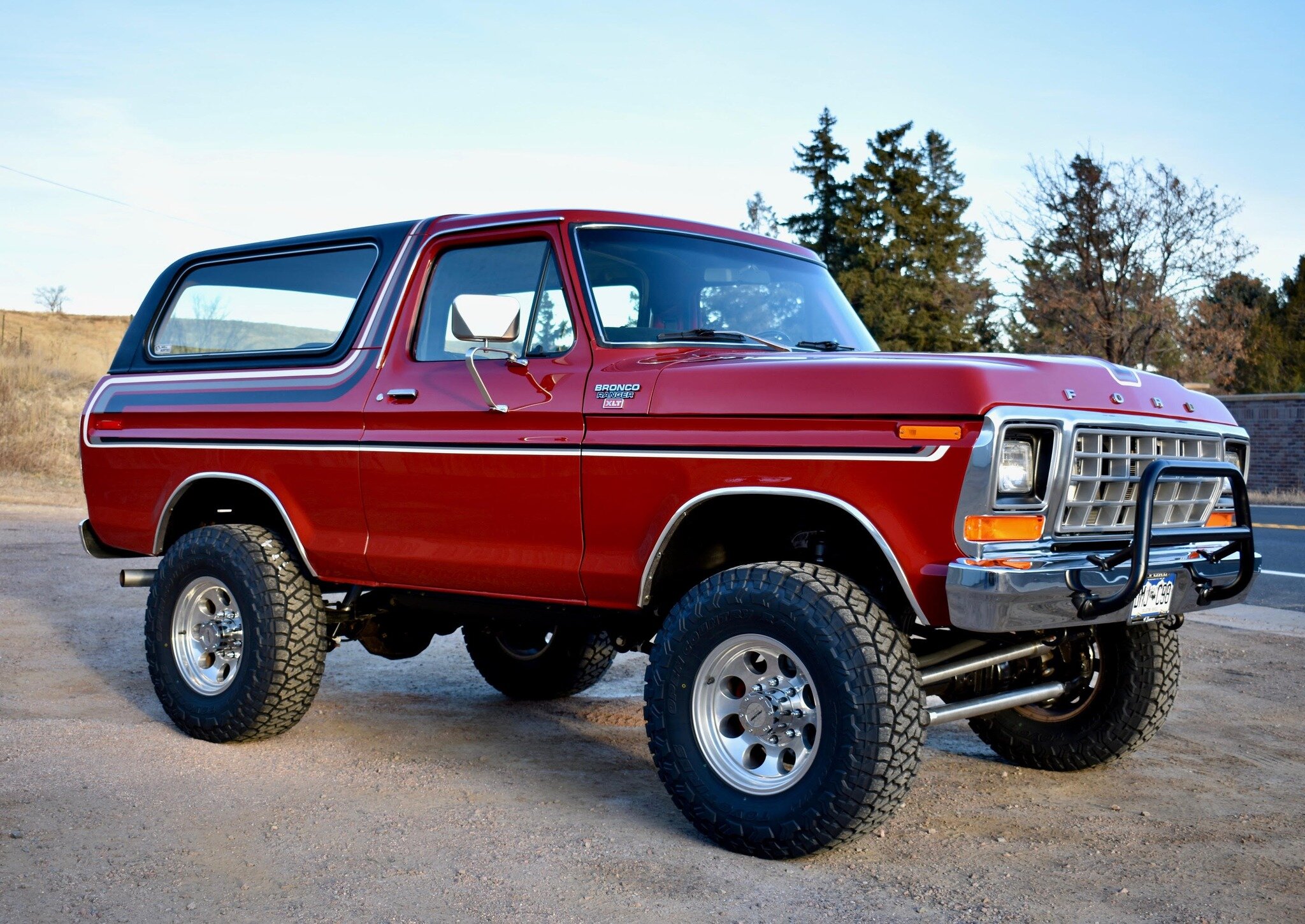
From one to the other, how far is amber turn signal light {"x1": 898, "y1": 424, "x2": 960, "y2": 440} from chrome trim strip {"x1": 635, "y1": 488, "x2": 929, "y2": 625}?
28 cm

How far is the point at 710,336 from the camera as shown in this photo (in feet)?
15.8

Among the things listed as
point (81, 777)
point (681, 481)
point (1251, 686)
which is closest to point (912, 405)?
point (681, 481)

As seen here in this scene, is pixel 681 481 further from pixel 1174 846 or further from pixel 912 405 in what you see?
pixel 1174 846

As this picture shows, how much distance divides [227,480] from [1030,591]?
383 centimetres

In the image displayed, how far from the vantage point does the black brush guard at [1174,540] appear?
12.6 ft

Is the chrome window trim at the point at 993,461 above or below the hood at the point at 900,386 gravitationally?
below

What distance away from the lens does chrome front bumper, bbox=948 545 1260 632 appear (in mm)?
3699

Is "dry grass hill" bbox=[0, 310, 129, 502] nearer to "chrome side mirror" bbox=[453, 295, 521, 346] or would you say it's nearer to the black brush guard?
"chrome side mirror" bbox=[453, 295, 521, 346]

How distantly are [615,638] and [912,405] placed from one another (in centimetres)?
186

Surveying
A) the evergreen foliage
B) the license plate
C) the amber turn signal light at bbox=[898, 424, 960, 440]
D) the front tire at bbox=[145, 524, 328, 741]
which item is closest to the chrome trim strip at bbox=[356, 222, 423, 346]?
the front tire at bbox=[145, 524, 328, 741]

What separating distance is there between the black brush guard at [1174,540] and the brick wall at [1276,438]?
2298 centimetres

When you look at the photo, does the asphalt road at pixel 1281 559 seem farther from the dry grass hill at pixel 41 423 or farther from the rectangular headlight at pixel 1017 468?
the rectangular headlight at pixel 1017 468

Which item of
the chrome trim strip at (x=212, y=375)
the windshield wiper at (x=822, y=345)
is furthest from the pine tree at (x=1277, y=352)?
the chrome trim strip at (x=212, y=375)

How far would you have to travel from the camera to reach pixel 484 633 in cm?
671
